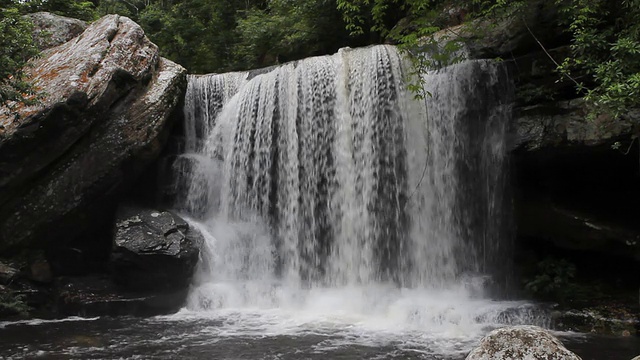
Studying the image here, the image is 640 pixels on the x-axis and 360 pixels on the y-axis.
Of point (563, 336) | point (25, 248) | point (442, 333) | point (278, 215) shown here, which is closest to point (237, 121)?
point (278, 215)

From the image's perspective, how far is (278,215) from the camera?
12.1 m

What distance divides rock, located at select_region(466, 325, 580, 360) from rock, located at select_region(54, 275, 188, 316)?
857 cm

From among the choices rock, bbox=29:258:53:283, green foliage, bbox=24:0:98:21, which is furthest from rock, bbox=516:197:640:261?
green foliage, bbox=24:0:98:21

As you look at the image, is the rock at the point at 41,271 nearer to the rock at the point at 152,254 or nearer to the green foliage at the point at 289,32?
the rock at the point at 152,254

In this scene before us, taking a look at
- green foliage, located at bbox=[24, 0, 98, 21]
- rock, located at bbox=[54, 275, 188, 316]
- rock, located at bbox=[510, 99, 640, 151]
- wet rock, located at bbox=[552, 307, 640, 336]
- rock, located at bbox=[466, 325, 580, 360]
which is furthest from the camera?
green foliage, located at bbox=[24, 0, 98, 21]

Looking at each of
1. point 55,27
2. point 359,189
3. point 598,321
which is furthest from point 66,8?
point 598,321

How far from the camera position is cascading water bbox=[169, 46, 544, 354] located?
35.6ft

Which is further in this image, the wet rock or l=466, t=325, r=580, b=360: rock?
the wet rock

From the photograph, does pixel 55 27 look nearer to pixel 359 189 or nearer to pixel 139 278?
pixel 139 278

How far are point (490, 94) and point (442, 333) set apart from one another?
523 cm

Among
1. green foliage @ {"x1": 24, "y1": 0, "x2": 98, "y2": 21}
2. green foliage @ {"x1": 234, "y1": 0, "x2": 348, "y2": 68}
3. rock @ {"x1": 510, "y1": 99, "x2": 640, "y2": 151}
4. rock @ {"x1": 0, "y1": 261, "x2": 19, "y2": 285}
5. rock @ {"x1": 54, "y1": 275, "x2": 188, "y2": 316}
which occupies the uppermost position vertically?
green foliage @ {"x1": 24, "y1": 0, "x2": 98, "y2": 21}

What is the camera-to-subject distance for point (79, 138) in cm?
1090

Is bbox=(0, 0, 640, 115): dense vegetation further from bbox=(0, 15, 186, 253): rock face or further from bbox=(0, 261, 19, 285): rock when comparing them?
bbox=(0, 261, 19, 285): rock

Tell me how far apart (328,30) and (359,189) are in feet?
22.7
